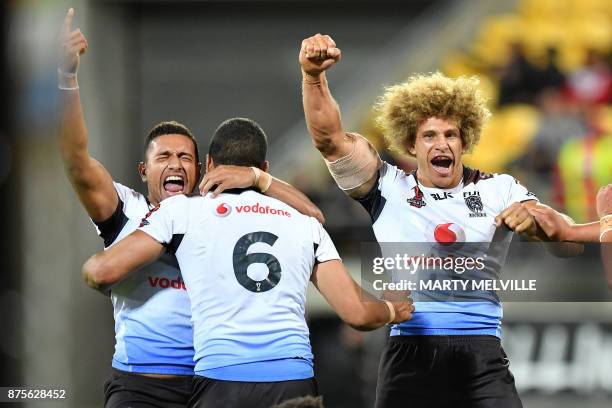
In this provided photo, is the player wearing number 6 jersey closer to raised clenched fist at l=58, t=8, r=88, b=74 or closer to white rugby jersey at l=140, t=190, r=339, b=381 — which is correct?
white rugby jersey at l=140, t=190, r=339, b=381

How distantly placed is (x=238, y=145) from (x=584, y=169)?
20.6ft

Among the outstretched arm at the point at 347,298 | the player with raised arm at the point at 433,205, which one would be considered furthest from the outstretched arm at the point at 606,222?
the outstretched arm at the point at 347,298

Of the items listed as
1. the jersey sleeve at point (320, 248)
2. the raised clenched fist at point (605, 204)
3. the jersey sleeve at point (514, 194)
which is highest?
the jersey sleeve at point (514, 194)

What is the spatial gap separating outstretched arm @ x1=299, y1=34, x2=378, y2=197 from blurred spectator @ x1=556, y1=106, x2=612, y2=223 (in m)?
5.10

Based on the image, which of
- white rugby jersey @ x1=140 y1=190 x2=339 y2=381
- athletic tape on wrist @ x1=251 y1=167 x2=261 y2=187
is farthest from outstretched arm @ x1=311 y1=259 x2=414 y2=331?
athletic tape on wrist @ x1=251 y1=167 x2=261 y2=187

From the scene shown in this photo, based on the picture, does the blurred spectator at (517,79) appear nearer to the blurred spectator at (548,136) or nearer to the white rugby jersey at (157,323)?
the blurred spectator at (548,136)

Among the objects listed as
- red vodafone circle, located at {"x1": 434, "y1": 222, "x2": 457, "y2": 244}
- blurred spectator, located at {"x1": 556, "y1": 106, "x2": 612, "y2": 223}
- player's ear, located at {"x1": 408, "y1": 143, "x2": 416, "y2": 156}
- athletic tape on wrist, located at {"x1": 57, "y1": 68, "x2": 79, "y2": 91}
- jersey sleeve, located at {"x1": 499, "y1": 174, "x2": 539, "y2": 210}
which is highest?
blurred spectator, located at {"x1": 556, "y1": 106, "x2": 612, "y2": 223}

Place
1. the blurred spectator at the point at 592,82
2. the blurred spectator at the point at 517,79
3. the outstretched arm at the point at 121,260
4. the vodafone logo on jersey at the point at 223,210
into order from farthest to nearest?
1. the blurred spectator at the point at 517,79
2. the blurred spectator at the point at 592,82
3. the vodafone logo on jersey at the point at 223,210
4. the outstretched arm at the point at 121,260

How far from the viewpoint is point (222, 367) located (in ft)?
12.4

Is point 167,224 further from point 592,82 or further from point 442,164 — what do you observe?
point 592,82

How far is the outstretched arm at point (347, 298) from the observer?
3.97 metres

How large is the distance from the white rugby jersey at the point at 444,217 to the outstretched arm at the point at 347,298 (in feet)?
1.05

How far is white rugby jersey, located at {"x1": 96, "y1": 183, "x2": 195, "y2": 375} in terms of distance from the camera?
13.7ft

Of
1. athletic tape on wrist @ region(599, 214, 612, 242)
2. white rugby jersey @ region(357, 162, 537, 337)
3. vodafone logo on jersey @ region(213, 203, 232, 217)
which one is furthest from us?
white rugby jersey @ region(357, 162, 537, 337)
